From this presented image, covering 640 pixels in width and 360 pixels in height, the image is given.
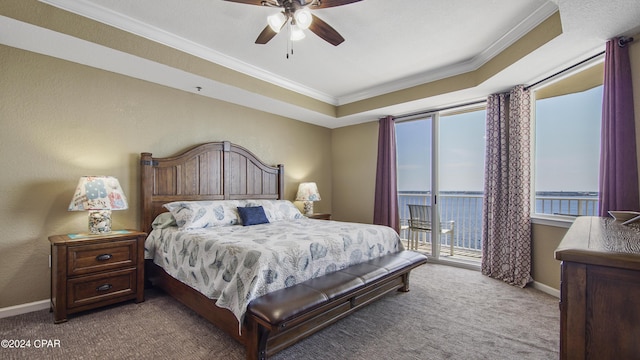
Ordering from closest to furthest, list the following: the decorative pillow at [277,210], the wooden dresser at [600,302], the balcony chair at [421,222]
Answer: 1. the wooden dresser at [600,302]
2. the decorative pillow at [277,210]
3. the balcony chair at [421,222]

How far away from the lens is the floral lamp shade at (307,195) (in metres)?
4.71

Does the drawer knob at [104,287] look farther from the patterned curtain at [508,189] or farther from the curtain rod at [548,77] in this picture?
the curtain rod at [548,77]

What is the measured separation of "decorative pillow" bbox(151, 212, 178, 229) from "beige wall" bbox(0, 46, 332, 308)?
253 mm

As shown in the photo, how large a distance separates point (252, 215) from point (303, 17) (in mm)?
2180

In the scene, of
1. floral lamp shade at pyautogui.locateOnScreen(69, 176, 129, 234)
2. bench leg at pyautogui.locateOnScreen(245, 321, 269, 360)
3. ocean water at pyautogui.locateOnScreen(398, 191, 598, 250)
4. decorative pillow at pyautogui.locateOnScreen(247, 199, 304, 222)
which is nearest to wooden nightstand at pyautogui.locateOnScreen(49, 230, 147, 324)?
floral lamp shade at pyautogui.locateOnScreen(69, 176, 129, 234)

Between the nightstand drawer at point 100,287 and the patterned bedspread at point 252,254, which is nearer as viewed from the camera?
the patterned bedspread at point 252,254

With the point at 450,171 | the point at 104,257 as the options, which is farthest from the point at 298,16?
the point at 450,171

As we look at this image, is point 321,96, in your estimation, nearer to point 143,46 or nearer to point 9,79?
point 143,46

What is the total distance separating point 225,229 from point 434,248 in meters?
3.19

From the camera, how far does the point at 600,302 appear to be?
839 millimetres

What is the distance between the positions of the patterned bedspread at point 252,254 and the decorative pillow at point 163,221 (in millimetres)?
84

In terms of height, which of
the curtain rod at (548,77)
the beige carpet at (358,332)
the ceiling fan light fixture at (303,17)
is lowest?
the beige carpet at (358,332)

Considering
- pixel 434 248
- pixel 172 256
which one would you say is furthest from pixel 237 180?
pixel 434 248

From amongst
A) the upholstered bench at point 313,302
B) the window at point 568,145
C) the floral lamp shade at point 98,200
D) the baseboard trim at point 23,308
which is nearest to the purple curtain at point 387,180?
the window at point 568,145
